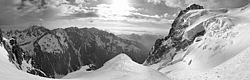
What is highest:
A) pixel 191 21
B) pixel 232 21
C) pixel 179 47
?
pixel 232 21

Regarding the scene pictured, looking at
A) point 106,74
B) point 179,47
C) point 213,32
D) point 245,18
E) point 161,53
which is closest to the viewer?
point 106,74

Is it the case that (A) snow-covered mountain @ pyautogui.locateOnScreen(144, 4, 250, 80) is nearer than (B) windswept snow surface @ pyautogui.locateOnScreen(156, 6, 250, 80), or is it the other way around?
(B) windswept snow surface @ pyautogui.locateOnScreen(156, 6, 250, 80)

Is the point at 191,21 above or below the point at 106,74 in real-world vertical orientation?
below

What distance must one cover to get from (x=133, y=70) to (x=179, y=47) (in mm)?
133215

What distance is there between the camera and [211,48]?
94812 millimetres

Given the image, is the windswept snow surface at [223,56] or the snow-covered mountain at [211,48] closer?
the windswept snow surface at [223,56]

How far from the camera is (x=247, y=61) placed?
42500mm

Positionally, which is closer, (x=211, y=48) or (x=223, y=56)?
(x=223, y=56)

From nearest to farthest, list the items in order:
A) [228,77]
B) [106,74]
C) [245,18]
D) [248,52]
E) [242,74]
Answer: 1. [106,74]
2. [242,74]
3. [228,77]
4. [248,52]
5. [245,18]

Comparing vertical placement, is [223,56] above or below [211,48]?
above

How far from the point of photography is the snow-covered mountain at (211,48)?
50.0 m

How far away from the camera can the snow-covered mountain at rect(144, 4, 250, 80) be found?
5001 cm

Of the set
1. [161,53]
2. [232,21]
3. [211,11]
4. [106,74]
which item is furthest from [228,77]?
[161,53]

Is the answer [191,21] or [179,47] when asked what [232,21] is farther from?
[191,21]
